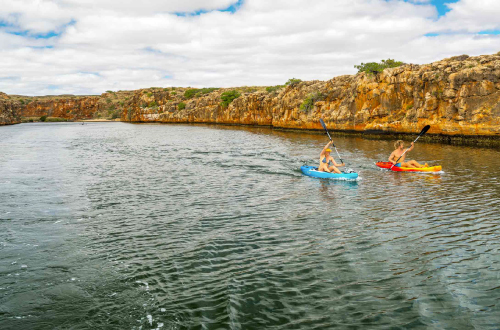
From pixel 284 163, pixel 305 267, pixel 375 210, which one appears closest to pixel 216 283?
pixel 305 267

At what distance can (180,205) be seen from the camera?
551 inches

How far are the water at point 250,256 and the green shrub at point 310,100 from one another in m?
43.5

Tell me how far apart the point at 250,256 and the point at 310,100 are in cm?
5457

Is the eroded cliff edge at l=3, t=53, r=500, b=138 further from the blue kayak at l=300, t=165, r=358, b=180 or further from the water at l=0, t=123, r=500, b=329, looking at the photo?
the blue kayak at l=300, t=165, r=358, b=180

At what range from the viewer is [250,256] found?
887 centimetres

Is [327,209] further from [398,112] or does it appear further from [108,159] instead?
[398,112]

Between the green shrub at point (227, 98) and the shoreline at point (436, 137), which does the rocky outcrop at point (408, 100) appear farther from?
the green shrub at point (227, 98)

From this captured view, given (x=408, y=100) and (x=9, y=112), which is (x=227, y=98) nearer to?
(x=408, y=100)

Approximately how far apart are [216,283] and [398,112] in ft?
144

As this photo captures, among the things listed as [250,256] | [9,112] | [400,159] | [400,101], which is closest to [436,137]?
[400,101]

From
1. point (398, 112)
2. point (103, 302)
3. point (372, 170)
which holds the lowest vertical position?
point (103, 302)

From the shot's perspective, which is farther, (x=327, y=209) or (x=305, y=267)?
(x=327, y=209)

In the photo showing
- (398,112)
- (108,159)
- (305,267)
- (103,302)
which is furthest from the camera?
(398,112)

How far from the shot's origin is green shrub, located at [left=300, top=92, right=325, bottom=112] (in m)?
59.8
